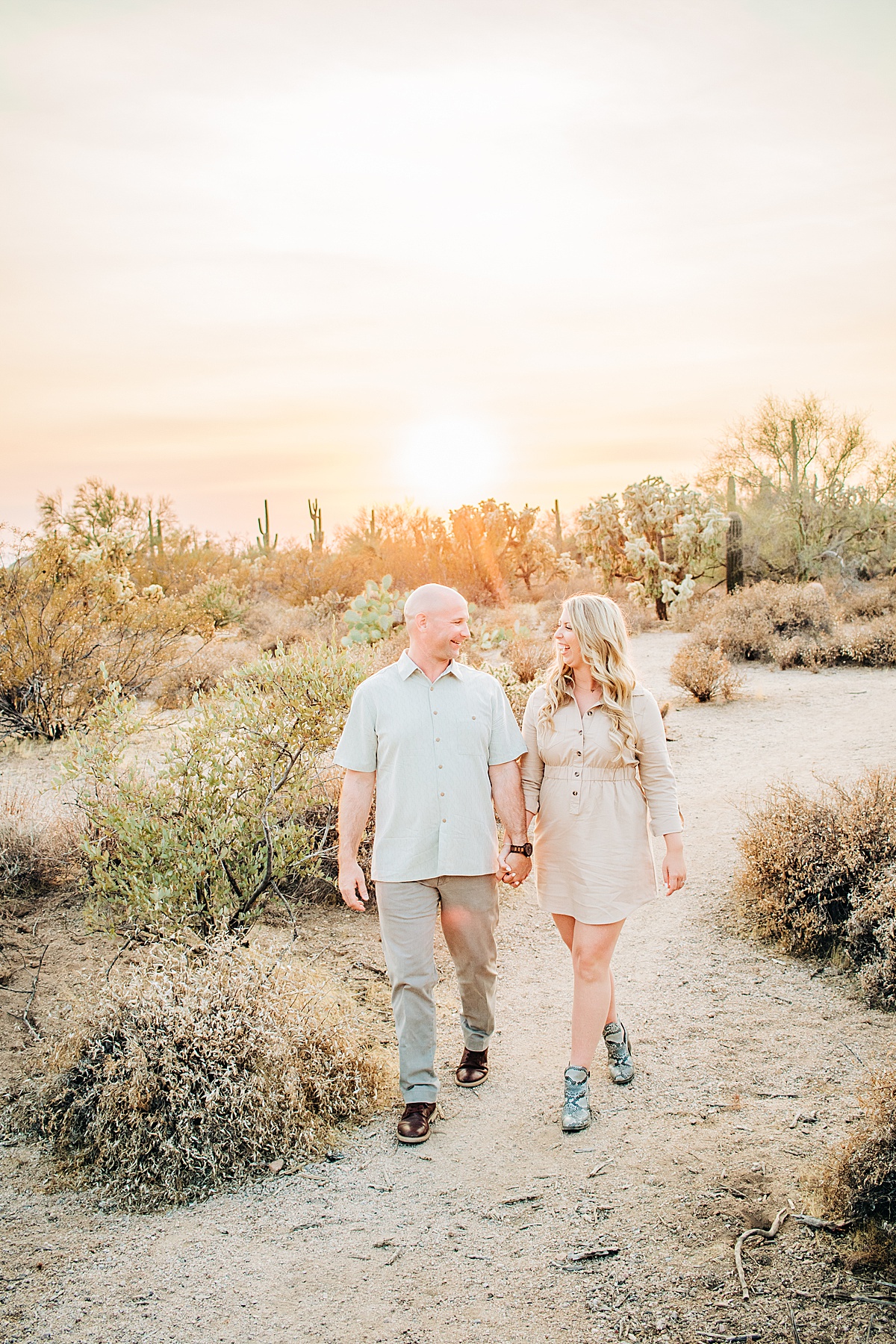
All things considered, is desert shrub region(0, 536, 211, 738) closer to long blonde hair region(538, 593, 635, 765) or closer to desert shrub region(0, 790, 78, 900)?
desert shrub region(0, 790, 78, 900)

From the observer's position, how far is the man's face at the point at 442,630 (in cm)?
342

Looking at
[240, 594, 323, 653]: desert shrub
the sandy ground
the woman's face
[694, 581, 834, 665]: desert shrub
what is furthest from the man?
[240, 594, 323, 653]: desert shrub

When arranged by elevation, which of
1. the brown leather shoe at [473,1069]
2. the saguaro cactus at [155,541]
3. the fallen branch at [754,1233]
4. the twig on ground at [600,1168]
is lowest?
the twig on ground at [600,1168]

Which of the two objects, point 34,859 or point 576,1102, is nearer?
point 576,1102

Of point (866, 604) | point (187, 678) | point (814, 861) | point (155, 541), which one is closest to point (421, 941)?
point (814, 861)

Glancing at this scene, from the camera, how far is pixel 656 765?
3326mm

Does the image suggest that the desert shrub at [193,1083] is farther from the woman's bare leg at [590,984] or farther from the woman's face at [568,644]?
the woman's face at [568,644]

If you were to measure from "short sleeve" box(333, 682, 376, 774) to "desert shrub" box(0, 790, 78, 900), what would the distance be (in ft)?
9.31

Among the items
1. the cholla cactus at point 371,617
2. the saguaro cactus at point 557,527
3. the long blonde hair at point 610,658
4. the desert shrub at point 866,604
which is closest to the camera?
the long blonde hair at point 610,658

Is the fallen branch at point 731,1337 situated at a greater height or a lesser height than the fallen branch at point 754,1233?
lesser

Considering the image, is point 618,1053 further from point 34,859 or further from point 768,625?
point 768,625

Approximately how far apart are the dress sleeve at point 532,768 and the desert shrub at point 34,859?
10.5 feet

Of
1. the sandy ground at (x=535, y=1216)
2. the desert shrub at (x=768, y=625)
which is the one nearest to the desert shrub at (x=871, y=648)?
the desert shrub at (x=768, y=625)

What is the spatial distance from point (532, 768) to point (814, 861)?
81.8 inches
